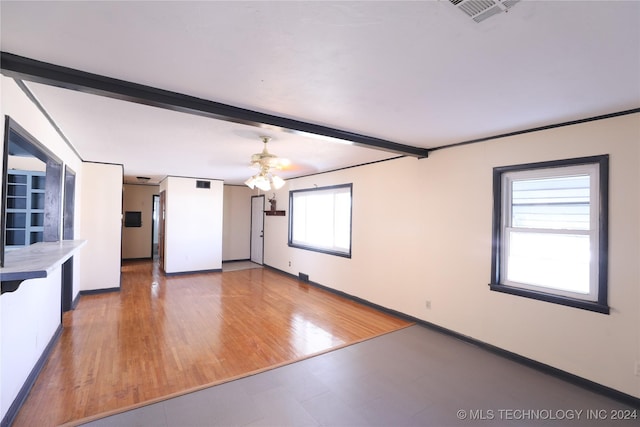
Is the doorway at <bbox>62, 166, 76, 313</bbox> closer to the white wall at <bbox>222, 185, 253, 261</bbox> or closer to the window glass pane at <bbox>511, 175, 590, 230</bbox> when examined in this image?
the white wall at <bbox>222, 185, 253, 261</bbox>

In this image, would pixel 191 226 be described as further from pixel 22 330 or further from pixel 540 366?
pixel 540 366

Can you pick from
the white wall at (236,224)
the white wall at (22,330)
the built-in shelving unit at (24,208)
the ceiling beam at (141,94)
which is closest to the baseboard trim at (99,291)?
the built-in shelving unit at (24,208)

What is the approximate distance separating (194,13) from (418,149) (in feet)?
10.3

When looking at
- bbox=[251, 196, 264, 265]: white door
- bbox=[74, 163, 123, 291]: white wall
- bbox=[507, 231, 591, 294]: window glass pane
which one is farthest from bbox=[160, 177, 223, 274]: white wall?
bbox=[507, 231, 591, 294]: window glass pane

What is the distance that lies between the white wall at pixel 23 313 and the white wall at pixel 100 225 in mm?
2174

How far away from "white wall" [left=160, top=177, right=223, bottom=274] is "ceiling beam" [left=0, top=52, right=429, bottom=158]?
5113 mm

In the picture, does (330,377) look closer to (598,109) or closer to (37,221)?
(598,109)

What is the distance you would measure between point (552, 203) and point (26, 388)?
4.84 m

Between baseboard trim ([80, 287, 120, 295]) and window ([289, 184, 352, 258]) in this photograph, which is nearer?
baseboard trim ([80, 287, 120, 295])

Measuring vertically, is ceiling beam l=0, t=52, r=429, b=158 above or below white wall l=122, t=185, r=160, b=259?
above

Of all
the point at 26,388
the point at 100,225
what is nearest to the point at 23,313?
the point at 26,388

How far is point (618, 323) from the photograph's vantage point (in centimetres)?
A: 245

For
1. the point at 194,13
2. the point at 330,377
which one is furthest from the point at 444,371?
the point at 194,13

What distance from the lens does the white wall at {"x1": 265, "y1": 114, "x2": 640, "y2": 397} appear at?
7.96ft
